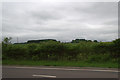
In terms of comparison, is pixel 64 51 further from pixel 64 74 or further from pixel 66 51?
pixel 64 74

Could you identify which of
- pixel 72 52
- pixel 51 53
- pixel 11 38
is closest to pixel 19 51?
pixel 11 38

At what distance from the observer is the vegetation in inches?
580

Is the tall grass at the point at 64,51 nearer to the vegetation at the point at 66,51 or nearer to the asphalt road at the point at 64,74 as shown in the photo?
the vegetation at the point at 66,51

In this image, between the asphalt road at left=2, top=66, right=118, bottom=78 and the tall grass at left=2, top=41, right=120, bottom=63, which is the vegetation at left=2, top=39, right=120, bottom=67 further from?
the asphalt road at left=2, top=66, right=118, bottom=78

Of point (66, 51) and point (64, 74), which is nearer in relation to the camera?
point (64, 74)

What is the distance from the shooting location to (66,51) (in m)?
16.2

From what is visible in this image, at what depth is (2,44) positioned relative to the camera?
1875 centimetres

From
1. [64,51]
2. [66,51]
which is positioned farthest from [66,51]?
[64,51]

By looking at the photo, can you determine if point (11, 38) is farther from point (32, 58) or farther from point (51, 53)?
point (51, 53)

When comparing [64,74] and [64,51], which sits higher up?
[64,51]

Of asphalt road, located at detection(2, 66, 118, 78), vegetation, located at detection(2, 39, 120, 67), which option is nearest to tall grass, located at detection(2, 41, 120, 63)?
vegetation, located at detection(2, 39, 120, 67)

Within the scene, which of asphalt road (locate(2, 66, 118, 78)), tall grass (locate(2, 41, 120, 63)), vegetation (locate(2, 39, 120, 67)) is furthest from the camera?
tall grass (locate(2, 41, 120, 63))

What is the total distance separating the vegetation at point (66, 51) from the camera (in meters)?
14.7

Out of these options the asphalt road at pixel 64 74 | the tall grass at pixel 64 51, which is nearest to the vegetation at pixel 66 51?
the tall grass at pixel 64 51
